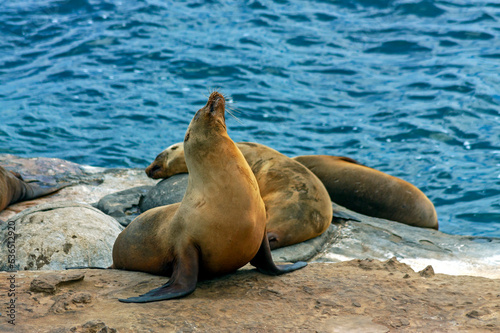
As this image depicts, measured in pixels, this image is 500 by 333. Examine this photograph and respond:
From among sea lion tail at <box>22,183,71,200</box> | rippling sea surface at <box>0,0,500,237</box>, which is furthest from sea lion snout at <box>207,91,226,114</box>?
rippling sea surface at <box>0,0,500,237</box>

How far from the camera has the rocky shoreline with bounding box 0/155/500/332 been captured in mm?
2828

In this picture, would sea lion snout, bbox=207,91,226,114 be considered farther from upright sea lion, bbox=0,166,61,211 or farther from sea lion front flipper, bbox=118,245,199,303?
upright sea lion, bbox=0,166,61,211

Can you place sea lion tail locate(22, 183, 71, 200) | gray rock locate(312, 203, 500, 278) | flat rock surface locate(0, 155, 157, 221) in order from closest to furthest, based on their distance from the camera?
gray rock locate(312, 203, 500, 278) → sea lion tail locate(22, 183, 71, 200) → flat rock surface locate(0, 155, 157, 221)

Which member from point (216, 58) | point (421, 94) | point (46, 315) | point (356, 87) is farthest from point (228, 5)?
point (46, 315)

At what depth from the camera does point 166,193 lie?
5945mm

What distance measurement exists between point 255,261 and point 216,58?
Result: 32.4 ft

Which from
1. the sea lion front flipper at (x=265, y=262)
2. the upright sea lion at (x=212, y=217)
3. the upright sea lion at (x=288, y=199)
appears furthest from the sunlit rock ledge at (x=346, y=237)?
the upright sea lion at (x=212, y=217)

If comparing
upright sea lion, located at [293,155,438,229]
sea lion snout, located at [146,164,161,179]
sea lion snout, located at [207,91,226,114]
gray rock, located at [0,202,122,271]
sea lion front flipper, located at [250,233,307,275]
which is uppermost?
sea lion snout, located at [207,91,226,114]

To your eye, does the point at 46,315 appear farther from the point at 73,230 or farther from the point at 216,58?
the point at 216,58

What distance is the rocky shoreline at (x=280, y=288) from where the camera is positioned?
2.83 meters

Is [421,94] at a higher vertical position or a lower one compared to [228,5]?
lower

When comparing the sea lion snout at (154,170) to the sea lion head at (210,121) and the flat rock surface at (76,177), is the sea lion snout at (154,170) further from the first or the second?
the sea lion head at (210,121)

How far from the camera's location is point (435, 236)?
19.8 ft

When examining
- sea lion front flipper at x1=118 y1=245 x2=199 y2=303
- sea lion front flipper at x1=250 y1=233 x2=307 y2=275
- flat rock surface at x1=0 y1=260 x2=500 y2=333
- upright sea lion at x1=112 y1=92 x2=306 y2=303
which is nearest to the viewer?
flat rock surface at x1=0 y1=260 x2=500 y2=333
